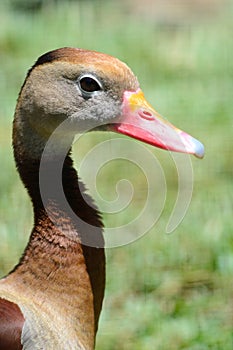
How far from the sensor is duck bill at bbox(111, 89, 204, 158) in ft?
9.28

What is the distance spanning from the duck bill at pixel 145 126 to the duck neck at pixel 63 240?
0.66 feet

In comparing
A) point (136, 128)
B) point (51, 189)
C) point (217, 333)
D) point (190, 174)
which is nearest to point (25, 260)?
point (51, 189)

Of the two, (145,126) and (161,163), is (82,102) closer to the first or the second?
(145,126)

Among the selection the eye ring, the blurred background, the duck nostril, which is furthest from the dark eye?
the blurred background

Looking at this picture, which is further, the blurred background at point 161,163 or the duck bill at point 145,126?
the blurred background at point 161,163

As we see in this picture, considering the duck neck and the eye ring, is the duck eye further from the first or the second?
the duck neck

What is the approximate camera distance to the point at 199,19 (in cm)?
713

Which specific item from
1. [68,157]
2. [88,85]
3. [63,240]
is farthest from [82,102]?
[63,240]

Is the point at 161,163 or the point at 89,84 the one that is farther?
the point at 161,163

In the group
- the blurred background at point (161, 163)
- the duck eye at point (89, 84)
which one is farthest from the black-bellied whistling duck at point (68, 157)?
the blurred background at point (161, 163)

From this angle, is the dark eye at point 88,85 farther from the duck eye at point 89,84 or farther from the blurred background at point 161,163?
the blurred background at point 161,163

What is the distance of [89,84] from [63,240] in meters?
0.46

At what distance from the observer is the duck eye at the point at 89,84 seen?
2.82 metres

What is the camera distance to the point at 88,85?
2828 millimetres
